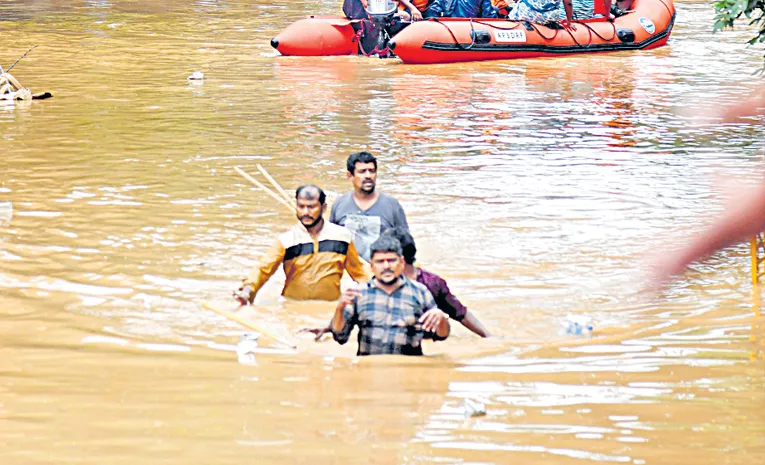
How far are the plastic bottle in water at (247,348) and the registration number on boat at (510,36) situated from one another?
49.7 feet

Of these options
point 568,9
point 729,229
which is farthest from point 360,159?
point 568,9

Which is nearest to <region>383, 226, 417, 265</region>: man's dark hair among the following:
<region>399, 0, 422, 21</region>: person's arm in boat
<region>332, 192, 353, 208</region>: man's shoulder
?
<region>332, 192, 353, 208</region>: man's shoulder

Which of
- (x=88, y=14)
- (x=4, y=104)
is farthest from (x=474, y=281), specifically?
(x=88, y=14)

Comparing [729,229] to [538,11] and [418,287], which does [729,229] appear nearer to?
[418,287]

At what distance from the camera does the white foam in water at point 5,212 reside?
9.21m

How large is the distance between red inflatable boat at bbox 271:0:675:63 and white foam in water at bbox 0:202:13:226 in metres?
11.1

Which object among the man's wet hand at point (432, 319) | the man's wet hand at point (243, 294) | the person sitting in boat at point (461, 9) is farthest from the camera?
the person sitting in boat at point (461, 9)

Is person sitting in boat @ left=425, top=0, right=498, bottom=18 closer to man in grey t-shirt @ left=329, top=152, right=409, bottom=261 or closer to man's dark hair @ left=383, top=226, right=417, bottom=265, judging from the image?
man in grey t-shirt @ left=329, top=152, right=409, bottom=261

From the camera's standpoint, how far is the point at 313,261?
6688mm

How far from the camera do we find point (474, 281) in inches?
305

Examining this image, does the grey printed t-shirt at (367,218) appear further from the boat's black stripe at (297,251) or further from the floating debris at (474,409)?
the floating debris at (474,409)

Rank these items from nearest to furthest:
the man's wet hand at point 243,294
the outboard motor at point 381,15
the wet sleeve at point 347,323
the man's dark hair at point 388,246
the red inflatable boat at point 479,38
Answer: the man's dark hair at point 388,246
the wet sleeve at point 347,323
the man's wet hand at point 243,294
the red inflatable boat at point 479,38
the outboard motor at point 381,15

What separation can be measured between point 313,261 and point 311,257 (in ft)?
0.10

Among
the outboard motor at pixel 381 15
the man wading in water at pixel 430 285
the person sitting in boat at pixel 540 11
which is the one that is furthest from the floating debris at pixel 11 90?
the man wading in water at pixel 430 285
